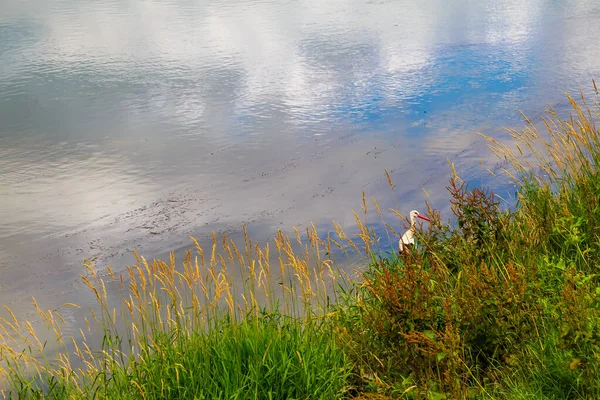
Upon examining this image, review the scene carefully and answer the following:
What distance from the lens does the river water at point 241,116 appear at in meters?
6.36

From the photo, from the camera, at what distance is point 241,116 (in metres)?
8.91

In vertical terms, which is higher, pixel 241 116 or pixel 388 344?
pixel 388 344

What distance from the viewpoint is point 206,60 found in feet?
38.1

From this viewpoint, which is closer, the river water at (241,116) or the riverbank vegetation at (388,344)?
the riverbank vegetation at (388,344)

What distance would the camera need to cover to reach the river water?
636 cm

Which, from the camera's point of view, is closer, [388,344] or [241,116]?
[388,344]

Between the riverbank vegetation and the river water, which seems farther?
the river water

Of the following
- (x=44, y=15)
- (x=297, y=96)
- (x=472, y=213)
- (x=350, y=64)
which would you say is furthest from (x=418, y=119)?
(x=44, y=15)

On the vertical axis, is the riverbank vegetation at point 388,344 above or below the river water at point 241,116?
above

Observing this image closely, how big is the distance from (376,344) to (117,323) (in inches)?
83.9

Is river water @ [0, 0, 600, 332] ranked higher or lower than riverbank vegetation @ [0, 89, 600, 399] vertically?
lower

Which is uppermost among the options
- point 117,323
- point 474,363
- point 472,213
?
point 472,213

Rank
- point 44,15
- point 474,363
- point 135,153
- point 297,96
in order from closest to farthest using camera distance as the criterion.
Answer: point 474,363 < point 135,153 < point 297,96 < point 44,15

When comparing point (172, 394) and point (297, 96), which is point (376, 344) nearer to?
point (172, 394)
